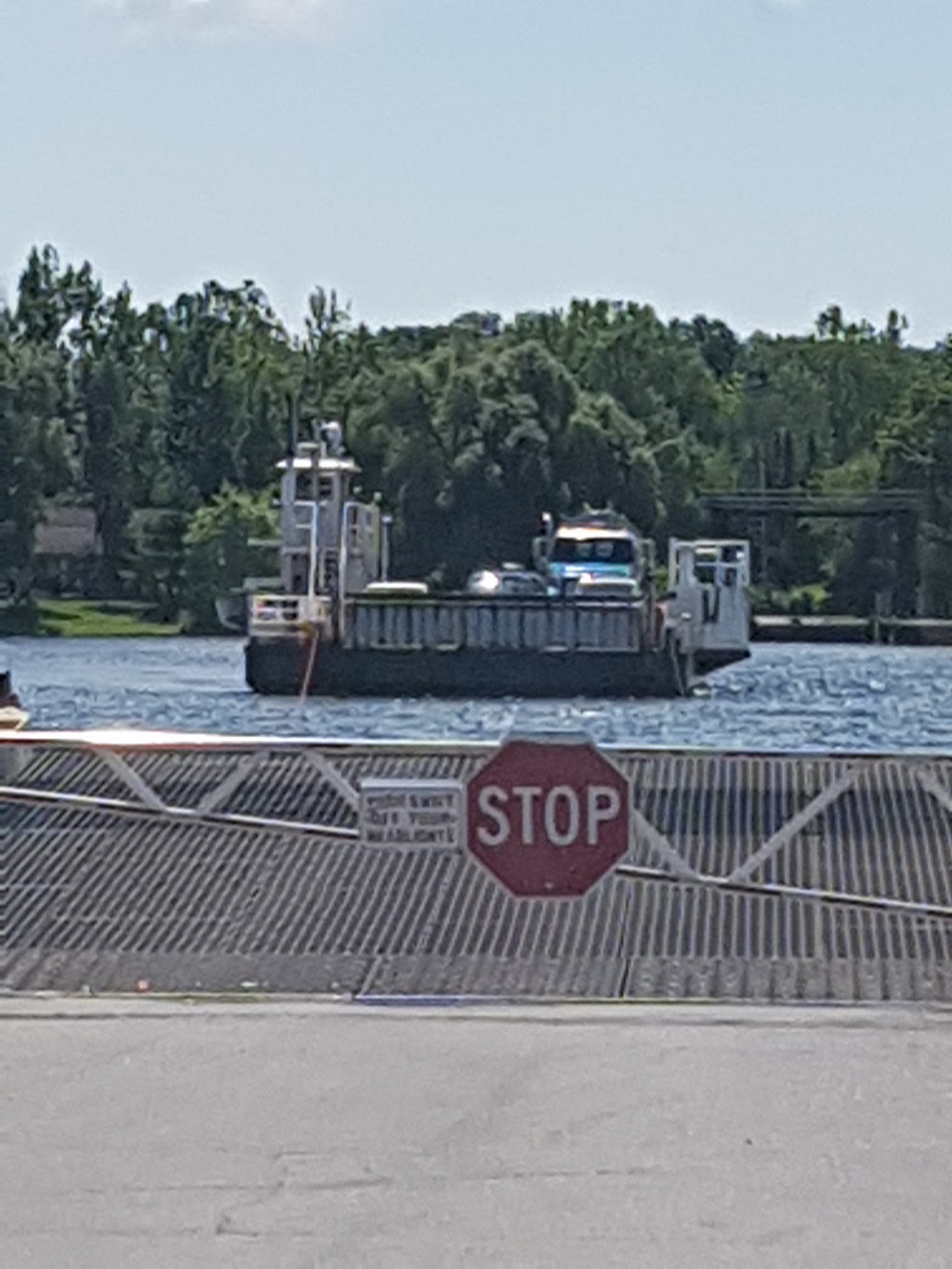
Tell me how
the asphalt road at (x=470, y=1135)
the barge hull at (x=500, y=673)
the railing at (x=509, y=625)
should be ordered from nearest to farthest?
the asphalt road at (x=470, y=1135) → the barge hull at (x=500, y=673) → the railing at (x=509, y=625)

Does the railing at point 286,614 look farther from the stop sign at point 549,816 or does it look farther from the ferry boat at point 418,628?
the stop sign at point 549,816

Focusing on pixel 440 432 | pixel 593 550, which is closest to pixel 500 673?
pixel 593 550

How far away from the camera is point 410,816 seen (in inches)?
472

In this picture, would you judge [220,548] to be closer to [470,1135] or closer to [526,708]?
[526,708]

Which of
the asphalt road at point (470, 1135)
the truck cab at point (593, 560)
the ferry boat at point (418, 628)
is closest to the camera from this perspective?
the asphalt road at point (470, 1135)

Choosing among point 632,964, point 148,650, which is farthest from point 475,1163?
point 148,650

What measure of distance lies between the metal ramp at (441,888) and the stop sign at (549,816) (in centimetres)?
27

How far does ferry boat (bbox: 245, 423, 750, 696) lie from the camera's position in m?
86.0

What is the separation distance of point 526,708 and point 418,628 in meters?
4.98

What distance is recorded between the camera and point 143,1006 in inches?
452

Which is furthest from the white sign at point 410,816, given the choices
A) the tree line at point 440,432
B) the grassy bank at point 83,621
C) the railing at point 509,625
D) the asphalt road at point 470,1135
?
the grassy bank at point 83,621

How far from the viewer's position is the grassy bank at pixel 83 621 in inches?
5320

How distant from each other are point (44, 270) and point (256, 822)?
489 ft

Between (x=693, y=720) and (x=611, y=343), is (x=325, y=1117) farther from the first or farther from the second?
(x=611, y=343)
